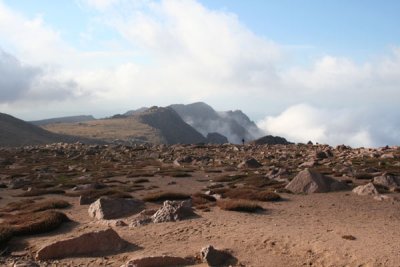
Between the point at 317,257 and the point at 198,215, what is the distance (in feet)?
24.5

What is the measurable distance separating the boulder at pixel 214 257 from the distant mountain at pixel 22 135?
150 meters

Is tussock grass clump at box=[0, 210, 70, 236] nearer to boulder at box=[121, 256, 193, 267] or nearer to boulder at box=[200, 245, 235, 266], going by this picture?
boulder at box=[121, 256, 193, 267]

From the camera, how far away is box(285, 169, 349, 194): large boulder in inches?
1133

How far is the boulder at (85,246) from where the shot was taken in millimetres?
16406

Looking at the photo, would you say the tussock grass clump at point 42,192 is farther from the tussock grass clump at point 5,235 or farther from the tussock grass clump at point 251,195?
the tussock grass clump at point 5,235

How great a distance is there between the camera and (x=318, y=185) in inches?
1136

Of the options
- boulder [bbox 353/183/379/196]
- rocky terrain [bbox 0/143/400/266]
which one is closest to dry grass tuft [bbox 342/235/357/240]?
rocky terrain [bbox 0/143/400/266]

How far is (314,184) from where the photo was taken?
29.0m

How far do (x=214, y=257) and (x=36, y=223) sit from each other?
979 cm

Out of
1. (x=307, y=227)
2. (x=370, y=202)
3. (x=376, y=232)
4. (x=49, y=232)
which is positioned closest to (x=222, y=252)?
(x=307, y=227)

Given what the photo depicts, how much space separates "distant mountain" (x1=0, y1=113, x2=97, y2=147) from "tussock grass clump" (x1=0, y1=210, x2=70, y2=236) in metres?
140

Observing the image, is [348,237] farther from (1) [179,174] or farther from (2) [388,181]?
(1) [179,174]

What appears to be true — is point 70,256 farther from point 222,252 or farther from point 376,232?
point 376,232

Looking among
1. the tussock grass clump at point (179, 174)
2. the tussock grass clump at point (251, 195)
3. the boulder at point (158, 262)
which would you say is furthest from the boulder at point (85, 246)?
the tussock grass clump at point (179, 174)
